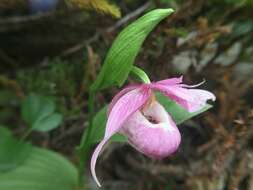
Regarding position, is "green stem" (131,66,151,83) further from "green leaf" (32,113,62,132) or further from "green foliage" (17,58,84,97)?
"green foliage" (17,58,84,97)

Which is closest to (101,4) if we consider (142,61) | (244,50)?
(142,61)

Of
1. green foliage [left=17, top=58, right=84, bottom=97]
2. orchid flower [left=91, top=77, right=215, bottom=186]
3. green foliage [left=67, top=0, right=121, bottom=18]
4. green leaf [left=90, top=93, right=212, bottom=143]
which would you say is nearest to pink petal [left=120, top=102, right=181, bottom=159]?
orchid flower [left=91, top=77, right=215, bottom=186]

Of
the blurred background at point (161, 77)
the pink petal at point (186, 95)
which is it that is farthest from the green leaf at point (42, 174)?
the pink petal at point (186, 95)

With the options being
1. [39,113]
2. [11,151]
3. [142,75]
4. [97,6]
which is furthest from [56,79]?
[142,75]

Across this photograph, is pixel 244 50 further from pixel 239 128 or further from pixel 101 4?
pixel 101 4

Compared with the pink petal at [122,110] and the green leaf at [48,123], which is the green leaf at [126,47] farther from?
the green leaf at [48,123]

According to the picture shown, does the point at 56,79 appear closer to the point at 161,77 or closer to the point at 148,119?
the point at 161,77
